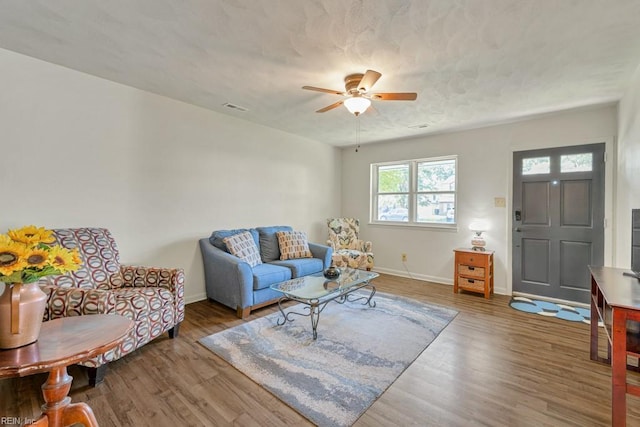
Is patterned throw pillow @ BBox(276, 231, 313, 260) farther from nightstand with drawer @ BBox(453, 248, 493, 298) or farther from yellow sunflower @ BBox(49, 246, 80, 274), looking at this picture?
yellow sunflower @ BBox(49, 246, 80, 274)

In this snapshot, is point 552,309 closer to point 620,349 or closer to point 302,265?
point 620,349

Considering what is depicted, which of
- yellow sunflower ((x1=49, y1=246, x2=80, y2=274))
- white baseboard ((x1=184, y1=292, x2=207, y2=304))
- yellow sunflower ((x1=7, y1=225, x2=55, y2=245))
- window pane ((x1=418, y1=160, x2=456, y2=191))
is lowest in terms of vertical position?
white baseboard ((x1=184, y1=292, x2=207, y2=304))

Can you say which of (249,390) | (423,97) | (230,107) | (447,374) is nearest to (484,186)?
(423,97)

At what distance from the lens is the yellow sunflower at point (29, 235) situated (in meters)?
1.23

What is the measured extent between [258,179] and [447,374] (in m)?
3.41

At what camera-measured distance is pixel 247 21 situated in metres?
1.89

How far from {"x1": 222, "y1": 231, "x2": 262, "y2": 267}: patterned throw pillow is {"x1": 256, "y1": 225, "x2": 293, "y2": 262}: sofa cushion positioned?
0.79ft

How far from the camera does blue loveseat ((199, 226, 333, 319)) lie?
310 cm

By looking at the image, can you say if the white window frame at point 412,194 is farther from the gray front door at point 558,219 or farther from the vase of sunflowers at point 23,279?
the vase of sunflowers at point 23,279

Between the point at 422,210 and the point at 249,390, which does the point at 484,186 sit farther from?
the point at 249,390

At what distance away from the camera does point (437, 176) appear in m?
4.79

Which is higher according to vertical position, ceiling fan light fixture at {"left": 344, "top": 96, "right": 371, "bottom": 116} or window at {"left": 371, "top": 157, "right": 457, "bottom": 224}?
ceiling fan light fixture at {"left": 344, "top": 96, "right": 371, "bottom": 116}

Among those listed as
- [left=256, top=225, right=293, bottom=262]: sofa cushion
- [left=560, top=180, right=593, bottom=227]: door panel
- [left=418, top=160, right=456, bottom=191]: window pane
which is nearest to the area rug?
[left=256, top=225, right=293, bottom=262]: sofa cushion

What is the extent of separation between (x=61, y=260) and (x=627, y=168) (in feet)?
14.6
